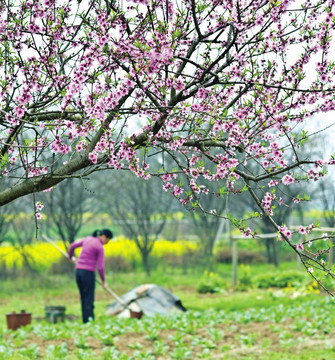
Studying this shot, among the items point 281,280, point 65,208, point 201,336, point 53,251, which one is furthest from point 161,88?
point 53,251

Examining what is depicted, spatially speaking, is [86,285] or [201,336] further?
[86,285]

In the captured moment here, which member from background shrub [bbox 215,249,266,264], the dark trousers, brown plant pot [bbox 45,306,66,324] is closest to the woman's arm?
the dark trousers

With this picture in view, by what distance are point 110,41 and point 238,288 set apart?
9.88m

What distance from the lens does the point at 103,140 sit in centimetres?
356

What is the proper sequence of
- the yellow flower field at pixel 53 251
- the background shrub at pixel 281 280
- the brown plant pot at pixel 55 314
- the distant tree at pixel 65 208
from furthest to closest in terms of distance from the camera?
the yellow flower field at pixel 53 251, the distant tree at pixel 65 208, the background shrub at pixel 281 280, the brown plant pot at pixel 55 314

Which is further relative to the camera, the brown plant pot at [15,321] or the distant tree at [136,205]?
the distant tree at [136,205]

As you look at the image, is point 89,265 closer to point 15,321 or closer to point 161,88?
point 15,321

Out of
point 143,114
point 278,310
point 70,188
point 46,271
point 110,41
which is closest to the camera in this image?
point 110,41

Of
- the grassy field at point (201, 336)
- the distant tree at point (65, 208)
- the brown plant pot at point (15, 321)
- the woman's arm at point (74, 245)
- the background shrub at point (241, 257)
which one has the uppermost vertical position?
the distant tree at point (65, 208)

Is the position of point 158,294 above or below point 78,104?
below

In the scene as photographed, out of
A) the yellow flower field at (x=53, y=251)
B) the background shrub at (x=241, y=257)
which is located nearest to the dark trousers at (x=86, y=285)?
the yellow flower field at (x=53, y=251)

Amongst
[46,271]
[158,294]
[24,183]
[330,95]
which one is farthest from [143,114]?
[46,271]

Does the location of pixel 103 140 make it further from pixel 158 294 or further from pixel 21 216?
pixel 21 216

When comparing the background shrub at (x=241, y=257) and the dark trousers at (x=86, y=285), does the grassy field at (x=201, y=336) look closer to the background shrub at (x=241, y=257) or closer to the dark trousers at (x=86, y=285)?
the dark trousers at (x=86, y=285)
